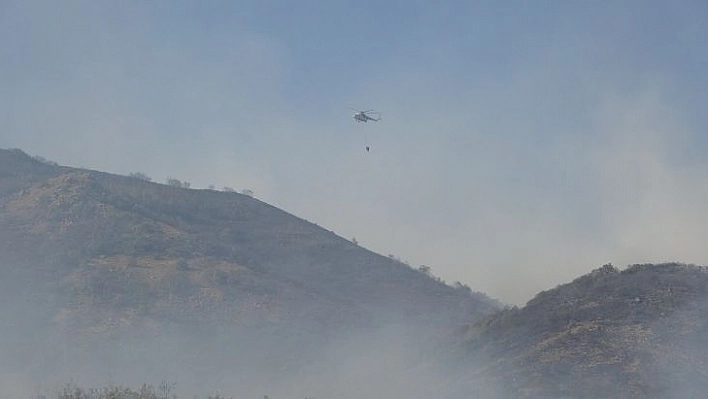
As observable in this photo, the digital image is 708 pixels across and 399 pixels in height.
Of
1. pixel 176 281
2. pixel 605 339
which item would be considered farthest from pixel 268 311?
pixel 605 339

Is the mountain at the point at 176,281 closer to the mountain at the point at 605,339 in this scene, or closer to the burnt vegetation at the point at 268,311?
the burnt vegetation at the point at 268,311

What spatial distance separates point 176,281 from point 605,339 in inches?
1846

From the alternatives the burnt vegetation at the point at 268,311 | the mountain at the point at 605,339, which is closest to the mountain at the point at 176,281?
the burnt vegetation at the point at 268,311

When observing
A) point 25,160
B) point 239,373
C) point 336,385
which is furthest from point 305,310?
point 25,160

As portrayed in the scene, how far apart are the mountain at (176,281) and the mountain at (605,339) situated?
67.9 ft

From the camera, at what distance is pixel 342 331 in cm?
8812

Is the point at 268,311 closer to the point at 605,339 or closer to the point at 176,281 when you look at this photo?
the point at 176,281

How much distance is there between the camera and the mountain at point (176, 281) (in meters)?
80.2

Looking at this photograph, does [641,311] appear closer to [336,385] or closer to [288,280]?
[336,385]

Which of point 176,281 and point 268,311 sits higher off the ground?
point 176,281

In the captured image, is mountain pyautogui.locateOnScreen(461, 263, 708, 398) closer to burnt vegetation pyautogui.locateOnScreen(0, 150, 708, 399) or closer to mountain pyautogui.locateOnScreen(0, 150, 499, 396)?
burnt vegetation pyautogui.locateOnScreen(0, 150, 708, 399)

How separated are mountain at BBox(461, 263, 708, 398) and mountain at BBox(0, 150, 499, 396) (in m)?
20.7

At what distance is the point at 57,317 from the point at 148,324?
7.50 metres

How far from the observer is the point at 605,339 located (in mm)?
58125
